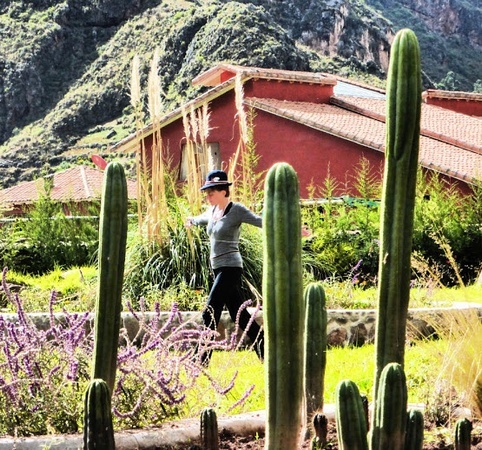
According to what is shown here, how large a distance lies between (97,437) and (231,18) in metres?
77.7

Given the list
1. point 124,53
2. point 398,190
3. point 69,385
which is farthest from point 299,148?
point 124,53

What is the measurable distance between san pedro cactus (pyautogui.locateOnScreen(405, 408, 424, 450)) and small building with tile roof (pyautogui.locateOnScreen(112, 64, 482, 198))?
19.4m

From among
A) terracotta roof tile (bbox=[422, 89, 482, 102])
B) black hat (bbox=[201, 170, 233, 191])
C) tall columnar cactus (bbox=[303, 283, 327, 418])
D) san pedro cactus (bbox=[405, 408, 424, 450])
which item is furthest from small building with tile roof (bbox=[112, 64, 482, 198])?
san pedro cactus (bbox=[405, 408, 424, 450])

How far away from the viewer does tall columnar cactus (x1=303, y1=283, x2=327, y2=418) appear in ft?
11.8

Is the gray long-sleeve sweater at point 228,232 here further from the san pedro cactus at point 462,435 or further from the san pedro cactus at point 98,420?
the san pedro cactus at point 98,420

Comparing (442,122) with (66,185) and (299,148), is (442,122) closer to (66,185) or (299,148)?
(299,148)

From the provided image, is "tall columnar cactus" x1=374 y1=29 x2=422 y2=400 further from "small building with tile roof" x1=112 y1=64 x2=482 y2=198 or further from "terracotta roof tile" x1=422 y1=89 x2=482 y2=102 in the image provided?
"terracotta roof tile" x1=422 y1=89 x2=482 y2=102

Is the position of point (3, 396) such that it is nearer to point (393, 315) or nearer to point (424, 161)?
point (393, 315)

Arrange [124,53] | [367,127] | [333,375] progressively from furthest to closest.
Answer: [124,53]
[367,127]
[333,375]

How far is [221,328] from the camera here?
834cm

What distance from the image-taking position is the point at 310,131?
26.4m

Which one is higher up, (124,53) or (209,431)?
(124,53)

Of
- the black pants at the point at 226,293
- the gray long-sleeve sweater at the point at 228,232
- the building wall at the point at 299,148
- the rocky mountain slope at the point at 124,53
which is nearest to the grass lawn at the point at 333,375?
the black pants at the point at 226,293

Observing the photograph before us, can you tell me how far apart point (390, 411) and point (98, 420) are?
3.04 feet
